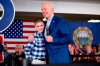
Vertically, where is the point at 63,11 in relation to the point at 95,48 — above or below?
above

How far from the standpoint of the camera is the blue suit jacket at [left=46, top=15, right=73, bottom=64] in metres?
1.62

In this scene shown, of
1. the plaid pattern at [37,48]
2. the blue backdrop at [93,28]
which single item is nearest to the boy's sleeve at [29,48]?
the plaid pattern at [37,48]

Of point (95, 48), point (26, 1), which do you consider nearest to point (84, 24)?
point (95, 48)

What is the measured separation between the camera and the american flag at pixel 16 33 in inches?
255

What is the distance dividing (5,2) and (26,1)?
3.07 m

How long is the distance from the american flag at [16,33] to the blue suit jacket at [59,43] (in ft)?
16.1

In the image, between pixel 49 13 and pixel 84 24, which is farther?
pixel 84 24

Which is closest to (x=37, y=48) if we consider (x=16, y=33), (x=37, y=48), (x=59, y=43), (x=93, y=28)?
(x=37, y=48)

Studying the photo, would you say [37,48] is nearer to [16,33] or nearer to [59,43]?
[59,43]

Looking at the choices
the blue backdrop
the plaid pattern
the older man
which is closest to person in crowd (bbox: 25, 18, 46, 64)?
the plaid pattern

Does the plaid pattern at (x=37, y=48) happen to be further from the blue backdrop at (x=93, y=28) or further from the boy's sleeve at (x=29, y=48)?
the blue backdrop at (x=93, y=28)

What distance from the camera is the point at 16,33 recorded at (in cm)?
652

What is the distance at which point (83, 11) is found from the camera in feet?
20.2

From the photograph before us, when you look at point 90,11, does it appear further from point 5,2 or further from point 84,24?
point 5,2
